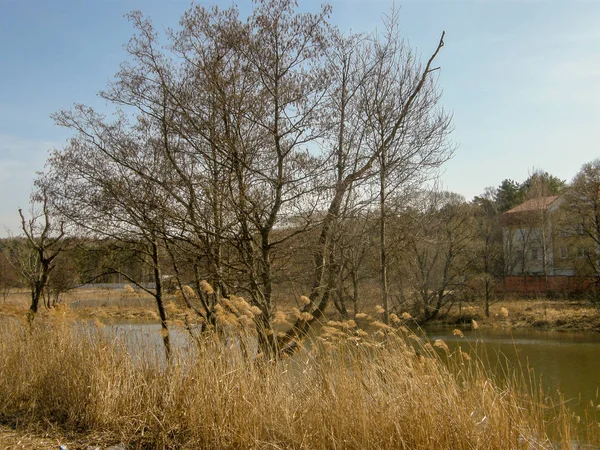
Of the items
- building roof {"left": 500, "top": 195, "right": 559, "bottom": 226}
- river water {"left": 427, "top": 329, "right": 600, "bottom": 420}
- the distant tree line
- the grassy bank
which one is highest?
building roof {"left": 500, "top": 195, "right": 559, "bottom": 226}

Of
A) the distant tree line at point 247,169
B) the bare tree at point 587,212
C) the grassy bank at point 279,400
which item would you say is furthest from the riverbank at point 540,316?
the grassy bank at point 279,400

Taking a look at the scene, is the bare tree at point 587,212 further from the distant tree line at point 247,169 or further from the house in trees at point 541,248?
the distant tree line at point 247,169

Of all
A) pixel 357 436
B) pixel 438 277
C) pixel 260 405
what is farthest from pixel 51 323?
pixel 438 277

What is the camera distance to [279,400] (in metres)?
3.89

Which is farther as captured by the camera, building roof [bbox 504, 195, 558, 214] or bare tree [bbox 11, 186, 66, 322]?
building roof [bbox 504, 195, 558, 214]

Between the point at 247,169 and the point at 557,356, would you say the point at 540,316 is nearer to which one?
the point at 557,356

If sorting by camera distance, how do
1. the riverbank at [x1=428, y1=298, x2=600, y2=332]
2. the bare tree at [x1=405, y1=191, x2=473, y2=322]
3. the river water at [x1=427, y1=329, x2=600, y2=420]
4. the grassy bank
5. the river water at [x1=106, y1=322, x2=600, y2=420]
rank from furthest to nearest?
the riverbank at [x1=428, y1=298, x2=600, y2=332] → the bare tree at [x1=405, y1=191, x2=473, y2=322] → the river water at [x1=427, y1=329, x2=600, y2=420] → the river water at [x1=106, y1=322, x2=600, y2=420] → the grassy bank

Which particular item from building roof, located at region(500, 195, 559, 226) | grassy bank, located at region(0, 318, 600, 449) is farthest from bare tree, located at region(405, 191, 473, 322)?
grassy bank, located at region(0, 318, 600, 449)

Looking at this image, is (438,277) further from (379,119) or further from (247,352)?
(247,352)

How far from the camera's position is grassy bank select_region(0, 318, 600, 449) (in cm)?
336

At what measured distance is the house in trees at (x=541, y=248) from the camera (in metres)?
34.4

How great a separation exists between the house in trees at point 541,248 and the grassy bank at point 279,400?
1323 inches

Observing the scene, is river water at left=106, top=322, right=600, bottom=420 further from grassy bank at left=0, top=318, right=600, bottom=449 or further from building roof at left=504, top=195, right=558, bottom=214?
building roof at left=504, top=195, right=558, bottom=214

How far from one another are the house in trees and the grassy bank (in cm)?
3360
